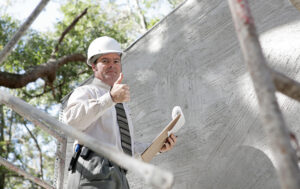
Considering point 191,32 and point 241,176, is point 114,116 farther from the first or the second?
point 191,32

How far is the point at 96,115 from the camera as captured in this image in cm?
238

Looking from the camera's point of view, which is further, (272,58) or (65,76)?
(65,76)

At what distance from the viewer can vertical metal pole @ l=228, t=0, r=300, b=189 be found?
934mm

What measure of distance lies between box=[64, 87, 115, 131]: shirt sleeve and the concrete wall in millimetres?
1143

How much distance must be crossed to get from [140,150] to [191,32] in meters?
1.30

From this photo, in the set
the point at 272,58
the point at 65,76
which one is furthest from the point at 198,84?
the point at 65,76

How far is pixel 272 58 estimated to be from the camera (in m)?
2.97

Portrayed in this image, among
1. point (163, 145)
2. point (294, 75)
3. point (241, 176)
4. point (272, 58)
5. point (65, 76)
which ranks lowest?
point (241, 176)

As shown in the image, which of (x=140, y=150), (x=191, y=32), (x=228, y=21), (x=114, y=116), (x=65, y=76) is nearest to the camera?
(x=114, y=116)

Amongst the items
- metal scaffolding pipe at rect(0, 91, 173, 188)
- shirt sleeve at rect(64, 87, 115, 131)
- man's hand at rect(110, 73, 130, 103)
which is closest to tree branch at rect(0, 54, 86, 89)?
shirt sleeve at rect(64, 87, 115, 131)

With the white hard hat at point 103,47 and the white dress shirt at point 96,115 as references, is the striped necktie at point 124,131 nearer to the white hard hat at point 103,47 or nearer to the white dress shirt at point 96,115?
the white dress shirt at point 96,115

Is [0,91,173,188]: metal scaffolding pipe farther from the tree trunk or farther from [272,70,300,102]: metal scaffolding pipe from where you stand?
the tree trunk

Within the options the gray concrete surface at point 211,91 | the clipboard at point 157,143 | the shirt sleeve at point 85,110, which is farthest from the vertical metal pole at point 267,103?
the gray concrete surface at point 211,91

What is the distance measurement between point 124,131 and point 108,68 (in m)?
0.54
